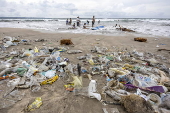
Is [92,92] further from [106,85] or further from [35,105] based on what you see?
[35,105]

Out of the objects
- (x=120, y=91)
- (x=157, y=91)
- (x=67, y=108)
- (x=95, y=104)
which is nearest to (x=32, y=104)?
(x=67, y=108)

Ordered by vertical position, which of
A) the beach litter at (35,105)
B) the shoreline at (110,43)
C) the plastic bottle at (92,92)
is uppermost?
the shoreline at (110,43)

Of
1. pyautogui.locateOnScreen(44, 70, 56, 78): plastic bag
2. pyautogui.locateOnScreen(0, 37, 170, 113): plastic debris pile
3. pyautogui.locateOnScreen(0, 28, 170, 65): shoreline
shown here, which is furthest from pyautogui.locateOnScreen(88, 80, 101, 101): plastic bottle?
pyautogui.locateOnScreen(0, 28, 170, 65): shoreline

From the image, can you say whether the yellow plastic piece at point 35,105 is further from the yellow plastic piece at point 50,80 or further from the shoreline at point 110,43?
the shoreline at point 110,43

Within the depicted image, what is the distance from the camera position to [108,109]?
5.24 ft

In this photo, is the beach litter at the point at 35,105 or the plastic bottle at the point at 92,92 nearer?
the beach litter at the point at 35,105

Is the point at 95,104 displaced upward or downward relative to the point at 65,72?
downward

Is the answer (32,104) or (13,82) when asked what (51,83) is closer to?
(32,104)

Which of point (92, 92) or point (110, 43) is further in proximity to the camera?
point (110, 43)

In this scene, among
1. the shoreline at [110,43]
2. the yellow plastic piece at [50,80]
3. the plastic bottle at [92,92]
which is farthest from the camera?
the shoreline at [110,43]

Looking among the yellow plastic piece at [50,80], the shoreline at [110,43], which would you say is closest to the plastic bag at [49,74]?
the yellow plastic piece at [50,80]

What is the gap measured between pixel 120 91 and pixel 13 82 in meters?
2.24

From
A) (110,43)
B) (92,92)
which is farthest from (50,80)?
(110,43)

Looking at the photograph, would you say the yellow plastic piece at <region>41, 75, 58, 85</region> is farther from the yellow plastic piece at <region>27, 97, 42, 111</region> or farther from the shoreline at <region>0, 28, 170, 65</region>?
the shoreline at <region>0, 28, 170, 65</region>
